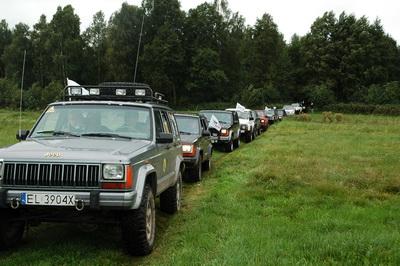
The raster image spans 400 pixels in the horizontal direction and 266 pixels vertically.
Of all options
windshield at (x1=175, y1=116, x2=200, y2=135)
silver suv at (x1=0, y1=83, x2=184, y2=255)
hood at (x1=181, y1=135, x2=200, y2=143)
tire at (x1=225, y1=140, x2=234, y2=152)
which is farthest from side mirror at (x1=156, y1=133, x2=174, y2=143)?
tire at (x1=225, y1=140, x2=234, y2=152)

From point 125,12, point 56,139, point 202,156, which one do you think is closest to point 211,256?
point 56,139

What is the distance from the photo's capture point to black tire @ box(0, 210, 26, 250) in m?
6.36

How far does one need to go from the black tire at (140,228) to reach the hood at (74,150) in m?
0.63

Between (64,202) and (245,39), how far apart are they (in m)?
82.4

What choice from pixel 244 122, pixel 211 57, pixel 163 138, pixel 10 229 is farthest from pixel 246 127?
pixel 211 57

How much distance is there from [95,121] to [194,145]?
556cm

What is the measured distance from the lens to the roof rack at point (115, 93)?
894 cm

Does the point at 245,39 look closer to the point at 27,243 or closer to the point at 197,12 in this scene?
the point at 197,12

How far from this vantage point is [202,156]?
14.0 meters

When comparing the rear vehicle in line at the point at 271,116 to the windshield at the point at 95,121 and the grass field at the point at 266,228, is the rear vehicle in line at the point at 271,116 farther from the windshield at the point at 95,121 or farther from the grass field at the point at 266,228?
the windshield at the point at 95,121

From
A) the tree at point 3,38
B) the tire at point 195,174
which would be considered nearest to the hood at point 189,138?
the tire at point 195,174

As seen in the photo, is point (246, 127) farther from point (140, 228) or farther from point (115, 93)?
point (140, 228)

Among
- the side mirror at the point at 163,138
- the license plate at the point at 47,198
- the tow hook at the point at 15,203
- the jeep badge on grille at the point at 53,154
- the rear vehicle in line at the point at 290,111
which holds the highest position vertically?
the side mirror at the point at 163,138

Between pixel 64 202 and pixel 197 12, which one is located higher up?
pixel 197 12
